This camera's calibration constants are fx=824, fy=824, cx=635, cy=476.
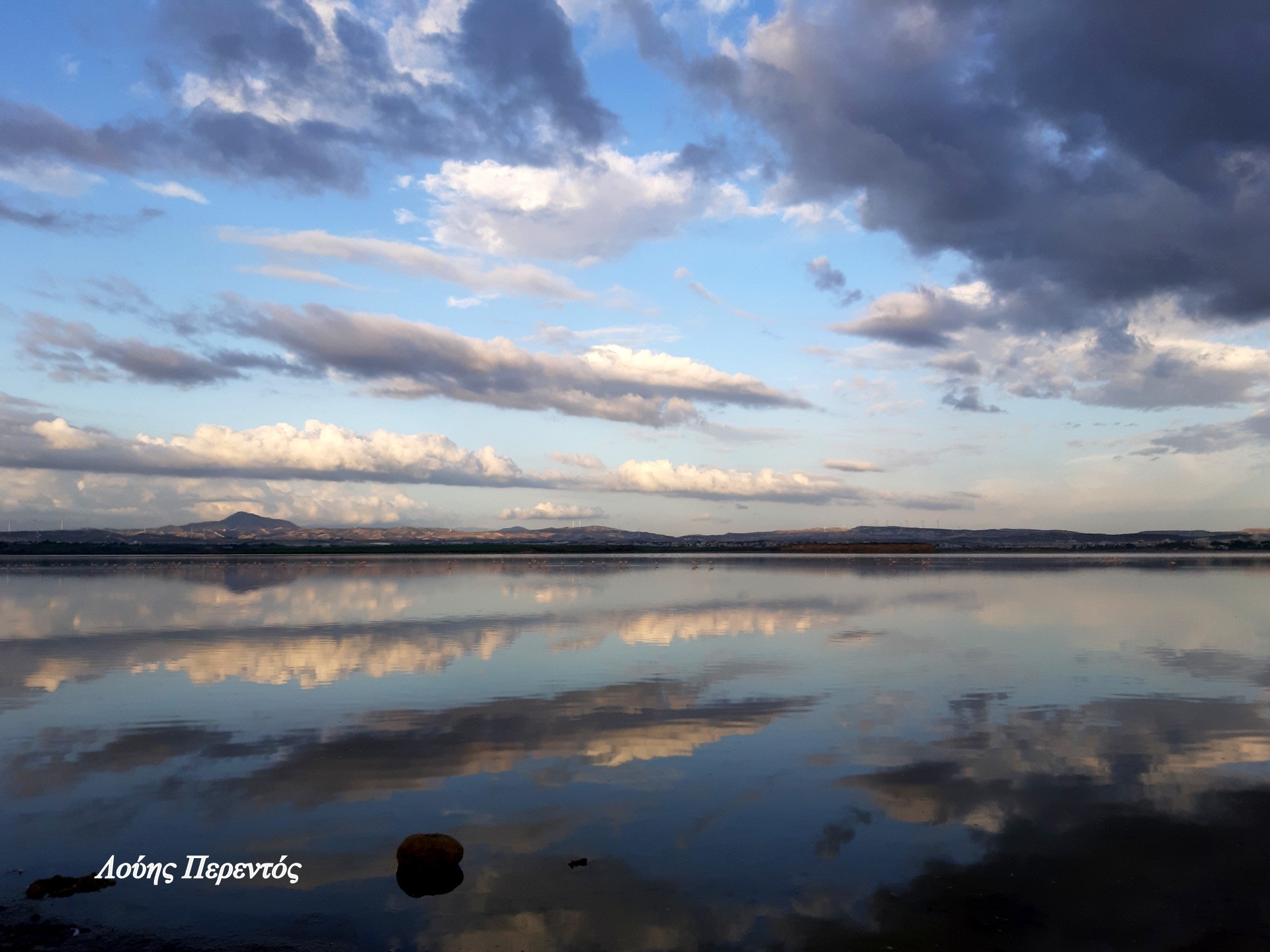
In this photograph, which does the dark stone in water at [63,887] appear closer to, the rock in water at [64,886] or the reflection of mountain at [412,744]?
the rock in water at [64,886]

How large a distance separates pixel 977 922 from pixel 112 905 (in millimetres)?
10639

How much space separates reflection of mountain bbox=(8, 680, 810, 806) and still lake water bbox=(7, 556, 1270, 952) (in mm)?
100

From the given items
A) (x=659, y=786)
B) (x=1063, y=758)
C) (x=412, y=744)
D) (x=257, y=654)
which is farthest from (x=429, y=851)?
(x=257, y=654)

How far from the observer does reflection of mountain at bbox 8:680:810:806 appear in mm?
15305

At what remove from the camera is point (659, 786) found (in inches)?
587

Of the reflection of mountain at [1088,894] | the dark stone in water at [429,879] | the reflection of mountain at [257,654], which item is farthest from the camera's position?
the reflection of mountain at [257,654]

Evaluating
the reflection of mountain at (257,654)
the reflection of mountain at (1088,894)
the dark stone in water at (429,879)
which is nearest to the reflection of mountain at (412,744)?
the dark stone in water at (429,879)

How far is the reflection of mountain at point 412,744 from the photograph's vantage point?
15305mm

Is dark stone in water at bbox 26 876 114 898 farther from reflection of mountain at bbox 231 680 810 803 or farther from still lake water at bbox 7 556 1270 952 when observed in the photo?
reflection of mountain at bbox 231 680 810 803

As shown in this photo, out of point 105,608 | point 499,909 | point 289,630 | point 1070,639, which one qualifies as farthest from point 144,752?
point 105,608

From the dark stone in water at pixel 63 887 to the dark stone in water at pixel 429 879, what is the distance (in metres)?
3.87

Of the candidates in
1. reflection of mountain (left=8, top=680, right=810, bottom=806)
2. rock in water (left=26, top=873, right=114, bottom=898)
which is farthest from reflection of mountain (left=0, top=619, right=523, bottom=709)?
rock in water (left=26, top=873, right=114, bottom=898)

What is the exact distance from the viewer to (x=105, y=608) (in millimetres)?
48750

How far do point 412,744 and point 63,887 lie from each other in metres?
7.50
